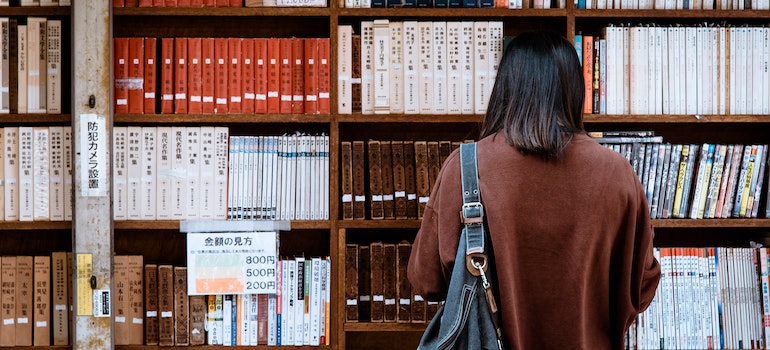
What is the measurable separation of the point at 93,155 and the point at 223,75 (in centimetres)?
48

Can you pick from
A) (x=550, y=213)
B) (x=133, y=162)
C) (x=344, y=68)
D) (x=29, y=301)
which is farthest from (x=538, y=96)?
(x=29, y=301)

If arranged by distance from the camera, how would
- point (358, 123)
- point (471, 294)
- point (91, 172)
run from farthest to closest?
point (358, 123) < point (91, 172) < point (471, 294)

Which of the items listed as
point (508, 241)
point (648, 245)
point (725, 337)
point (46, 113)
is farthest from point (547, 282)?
point (46, 113)

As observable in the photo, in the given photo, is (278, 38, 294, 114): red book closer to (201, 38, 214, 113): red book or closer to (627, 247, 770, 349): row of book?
(201, 38, 214, 113): red book

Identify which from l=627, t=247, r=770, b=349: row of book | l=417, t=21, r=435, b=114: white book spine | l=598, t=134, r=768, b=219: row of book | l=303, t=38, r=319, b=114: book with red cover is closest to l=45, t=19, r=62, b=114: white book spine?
l=303, t=38, r=319, b=114: book with red cover

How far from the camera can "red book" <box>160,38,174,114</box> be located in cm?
242

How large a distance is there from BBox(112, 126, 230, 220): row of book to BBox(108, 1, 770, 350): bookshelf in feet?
0.13

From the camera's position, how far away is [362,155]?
2.44 metres

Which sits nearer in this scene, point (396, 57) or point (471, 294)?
point (471, 294)

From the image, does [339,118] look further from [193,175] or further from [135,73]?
[135,73]

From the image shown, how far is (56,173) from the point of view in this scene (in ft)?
7.89

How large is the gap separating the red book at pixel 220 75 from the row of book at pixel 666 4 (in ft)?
3.87

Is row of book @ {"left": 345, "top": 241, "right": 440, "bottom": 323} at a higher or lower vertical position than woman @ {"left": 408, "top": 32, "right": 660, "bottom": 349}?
lower

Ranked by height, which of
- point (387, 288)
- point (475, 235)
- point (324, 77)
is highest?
point (324, 77)
